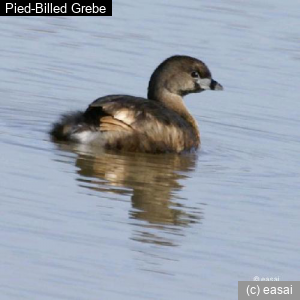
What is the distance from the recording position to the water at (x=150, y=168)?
8312mm

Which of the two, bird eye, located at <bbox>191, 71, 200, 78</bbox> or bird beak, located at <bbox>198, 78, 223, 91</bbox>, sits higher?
bird eye, located at <bbox>191, 71, 200, 78</bbox>

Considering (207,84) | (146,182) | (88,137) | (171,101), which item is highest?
(207,84)

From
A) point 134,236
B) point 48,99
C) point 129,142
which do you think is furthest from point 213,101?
point 134,236

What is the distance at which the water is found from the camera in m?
8.31

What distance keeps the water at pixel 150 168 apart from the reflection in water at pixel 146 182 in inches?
0.7

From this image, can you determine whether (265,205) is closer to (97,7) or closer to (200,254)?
(200,254)

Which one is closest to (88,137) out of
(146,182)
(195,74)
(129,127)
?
(129,127)

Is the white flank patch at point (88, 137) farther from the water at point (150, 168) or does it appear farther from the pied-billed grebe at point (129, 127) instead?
the water at point (150, 168)

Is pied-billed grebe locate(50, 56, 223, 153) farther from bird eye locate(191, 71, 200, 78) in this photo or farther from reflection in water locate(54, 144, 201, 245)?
bird eye locate(191, 71, 200, 78)

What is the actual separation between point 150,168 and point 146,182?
2.05 ft

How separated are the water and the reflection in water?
18 millimetres

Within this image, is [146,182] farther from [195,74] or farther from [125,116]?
[195,74]

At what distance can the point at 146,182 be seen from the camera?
10875 mm

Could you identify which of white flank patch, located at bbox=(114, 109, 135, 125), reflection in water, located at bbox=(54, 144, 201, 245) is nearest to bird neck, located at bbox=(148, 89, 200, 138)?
reflection in water, located at bbox=(54, 144, 201, 245)
